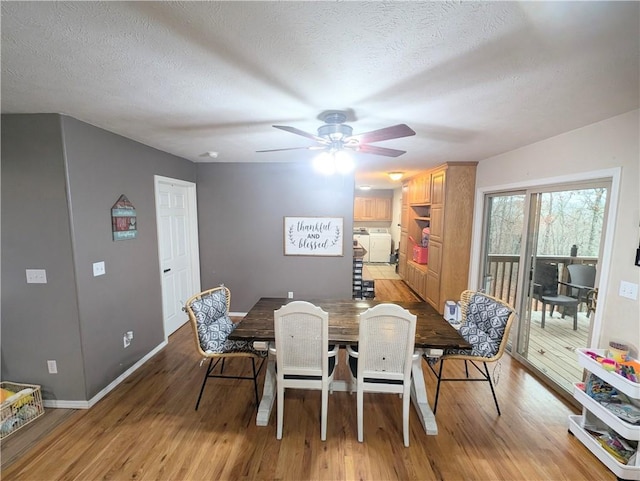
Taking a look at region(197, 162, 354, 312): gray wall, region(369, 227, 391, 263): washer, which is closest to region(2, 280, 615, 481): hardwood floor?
region(197, 162, 354, 312): gray wall

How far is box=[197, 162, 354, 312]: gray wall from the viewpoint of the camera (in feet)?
13.0

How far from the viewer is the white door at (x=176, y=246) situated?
331 centimetres

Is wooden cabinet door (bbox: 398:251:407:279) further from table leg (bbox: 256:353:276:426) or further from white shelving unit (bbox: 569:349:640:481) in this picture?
table leg (bbox: 256:353:276:426)

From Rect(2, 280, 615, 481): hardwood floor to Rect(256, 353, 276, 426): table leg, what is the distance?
6cm

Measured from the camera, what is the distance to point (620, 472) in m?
1.66

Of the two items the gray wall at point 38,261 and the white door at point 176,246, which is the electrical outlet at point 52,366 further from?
the white door at point 176,246

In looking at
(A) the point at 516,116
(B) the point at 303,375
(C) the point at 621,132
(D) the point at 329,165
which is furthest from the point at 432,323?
(C) the point at 621,132

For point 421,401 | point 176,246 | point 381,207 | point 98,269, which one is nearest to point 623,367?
point 421,401

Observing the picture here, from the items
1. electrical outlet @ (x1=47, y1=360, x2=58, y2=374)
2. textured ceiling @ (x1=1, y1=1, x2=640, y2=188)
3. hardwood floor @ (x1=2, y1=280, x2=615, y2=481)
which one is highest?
textured ceiling @ (x1=1, y1=1, x2=640, y2=188)

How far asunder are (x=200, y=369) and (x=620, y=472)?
3270 millimetres

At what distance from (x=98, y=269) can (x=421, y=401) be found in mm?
2885

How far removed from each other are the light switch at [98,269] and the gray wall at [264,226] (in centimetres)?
174

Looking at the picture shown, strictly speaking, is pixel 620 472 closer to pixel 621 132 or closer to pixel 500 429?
pixel 500 429

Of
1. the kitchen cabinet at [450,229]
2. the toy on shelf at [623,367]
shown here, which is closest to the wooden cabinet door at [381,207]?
the kitchen cabinet at [450,229]
